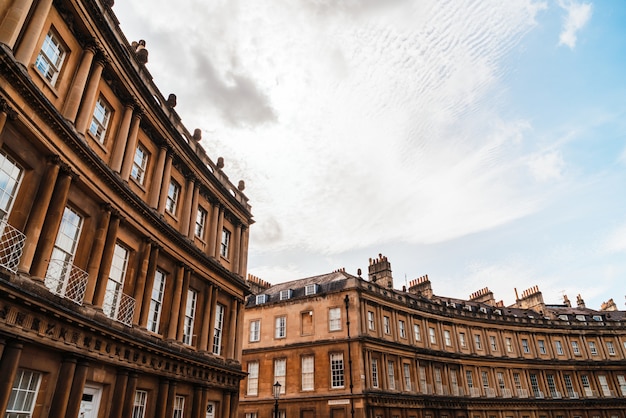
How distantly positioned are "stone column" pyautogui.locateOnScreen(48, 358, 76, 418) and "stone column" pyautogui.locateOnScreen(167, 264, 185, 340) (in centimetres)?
489

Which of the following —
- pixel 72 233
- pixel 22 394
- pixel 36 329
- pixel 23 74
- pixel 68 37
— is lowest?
pixel 22 394

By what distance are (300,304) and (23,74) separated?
26.8 m

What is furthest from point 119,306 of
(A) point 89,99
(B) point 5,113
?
(B) point 5,113

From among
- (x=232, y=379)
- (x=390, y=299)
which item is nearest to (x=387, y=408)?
(x=390, y=299)

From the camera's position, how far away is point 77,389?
1031cm

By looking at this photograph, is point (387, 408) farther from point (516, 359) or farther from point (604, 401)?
point (604, 401)

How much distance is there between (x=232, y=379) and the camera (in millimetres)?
Result: 18719

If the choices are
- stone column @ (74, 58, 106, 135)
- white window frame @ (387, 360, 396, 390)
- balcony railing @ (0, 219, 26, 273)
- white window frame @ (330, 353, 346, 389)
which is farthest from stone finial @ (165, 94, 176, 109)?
white window frame @ (387, 360, 396, 390)

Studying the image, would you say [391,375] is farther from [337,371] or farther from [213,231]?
[213,231]

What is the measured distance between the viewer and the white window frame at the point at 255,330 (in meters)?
34.0

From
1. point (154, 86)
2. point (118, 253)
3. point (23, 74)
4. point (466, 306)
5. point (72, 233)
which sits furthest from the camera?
point (466, 306)

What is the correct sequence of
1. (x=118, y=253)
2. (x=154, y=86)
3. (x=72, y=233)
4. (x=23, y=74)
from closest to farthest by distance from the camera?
(x=23, y=74), (x=72, y=233), (x=118, y=253), (x=154, y=86)

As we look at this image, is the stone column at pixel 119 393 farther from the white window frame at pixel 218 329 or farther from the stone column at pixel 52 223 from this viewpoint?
the white window frame at pixel 218 329

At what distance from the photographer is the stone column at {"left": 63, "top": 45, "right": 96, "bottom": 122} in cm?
1100
